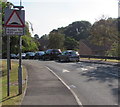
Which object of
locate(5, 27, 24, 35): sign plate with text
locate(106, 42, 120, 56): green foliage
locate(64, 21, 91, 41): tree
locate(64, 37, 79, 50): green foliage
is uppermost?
locate(64, 21, 91, 41): tree

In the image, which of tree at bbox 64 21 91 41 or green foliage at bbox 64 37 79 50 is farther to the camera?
tree at bbox 64 21 91 41

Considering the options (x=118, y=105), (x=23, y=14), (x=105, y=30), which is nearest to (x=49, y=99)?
(x=118, y=105)

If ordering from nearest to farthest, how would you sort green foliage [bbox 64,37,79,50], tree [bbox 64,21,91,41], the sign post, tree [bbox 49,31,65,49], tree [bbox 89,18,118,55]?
the sign post
tree [bbox 89,18,118,55]
tree [bbox 49,31,65,49]
green foliage [bbox 64,37,79,50]
tree [bbox 64,21,91,41]

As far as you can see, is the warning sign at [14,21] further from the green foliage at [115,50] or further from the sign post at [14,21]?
the green foliage at [115,50]

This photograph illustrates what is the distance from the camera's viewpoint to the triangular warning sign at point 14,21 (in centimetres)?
1008

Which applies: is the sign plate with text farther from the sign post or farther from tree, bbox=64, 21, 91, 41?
tree, bbox=64, 21, 91, 41

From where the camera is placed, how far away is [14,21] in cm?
1017

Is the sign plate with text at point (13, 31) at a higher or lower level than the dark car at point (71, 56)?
higher

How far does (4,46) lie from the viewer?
981 inches

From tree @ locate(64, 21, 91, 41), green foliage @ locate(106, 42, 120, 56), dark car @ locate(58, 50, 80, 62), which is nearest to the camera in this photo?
dark car @ locate(58, 50, 80, 62)

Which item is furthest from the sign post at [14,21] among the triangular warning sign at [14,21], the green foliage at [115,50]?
the green foliage at [115,50]

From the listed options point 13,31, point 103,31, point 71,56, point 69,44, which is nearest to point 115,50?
point 71,56

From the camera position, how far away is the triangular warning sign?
10.1 meters

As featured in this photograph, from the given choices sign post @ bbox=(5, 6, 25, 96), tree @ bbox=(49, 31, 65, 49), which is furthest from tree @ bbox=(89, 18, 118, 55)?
sign post @ bbox=(5, 6, 25, 96)
